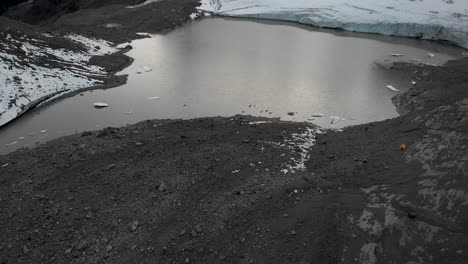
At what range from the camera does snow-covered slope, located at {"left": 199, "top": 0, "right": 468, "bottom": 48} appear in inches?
578

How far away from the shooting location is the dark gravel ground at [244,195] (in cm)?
423

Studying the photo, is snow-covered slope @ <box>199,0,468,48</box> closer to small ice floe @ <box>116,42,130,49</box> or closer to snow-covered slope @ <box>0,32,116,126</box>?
small ice floe @ <box>116,42,130,49</box>

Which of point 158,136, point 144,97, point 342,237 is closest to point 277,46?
point 144,97

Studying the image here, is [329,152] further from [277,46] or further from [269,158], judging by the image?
[277,46]

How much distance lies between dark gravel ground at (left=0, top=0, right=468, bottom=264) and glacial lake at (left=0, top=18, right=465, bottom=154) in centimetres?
123

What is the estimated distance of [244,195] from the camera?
5.18 meters

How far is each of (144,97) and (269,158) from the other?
4.40 m

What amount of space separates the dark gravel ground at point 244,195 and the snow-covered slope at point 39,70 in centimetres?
249

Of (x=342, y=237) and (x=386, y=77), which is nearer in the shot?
(x=342, y=237)

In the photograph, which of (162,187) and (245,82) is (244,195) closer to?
(162,187)

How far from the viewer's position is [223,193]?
17.3 ft

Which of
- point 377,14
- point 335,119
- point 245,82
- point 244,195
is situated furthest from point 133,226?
point 377,14

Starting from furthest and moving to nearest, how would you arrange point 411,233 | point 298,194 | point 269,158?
1. point 269,158
2. point 298,194
3. point 411,233

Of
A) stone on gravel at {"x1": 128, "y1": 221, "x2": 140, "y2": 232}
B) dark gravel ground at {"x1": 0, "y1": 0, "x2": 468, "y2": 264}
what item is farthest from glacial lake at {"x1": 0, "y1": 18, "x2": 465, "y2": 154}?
stone on gravel at {"x1": 128, "y1": 221, "x2": 140, "y2": 232}
